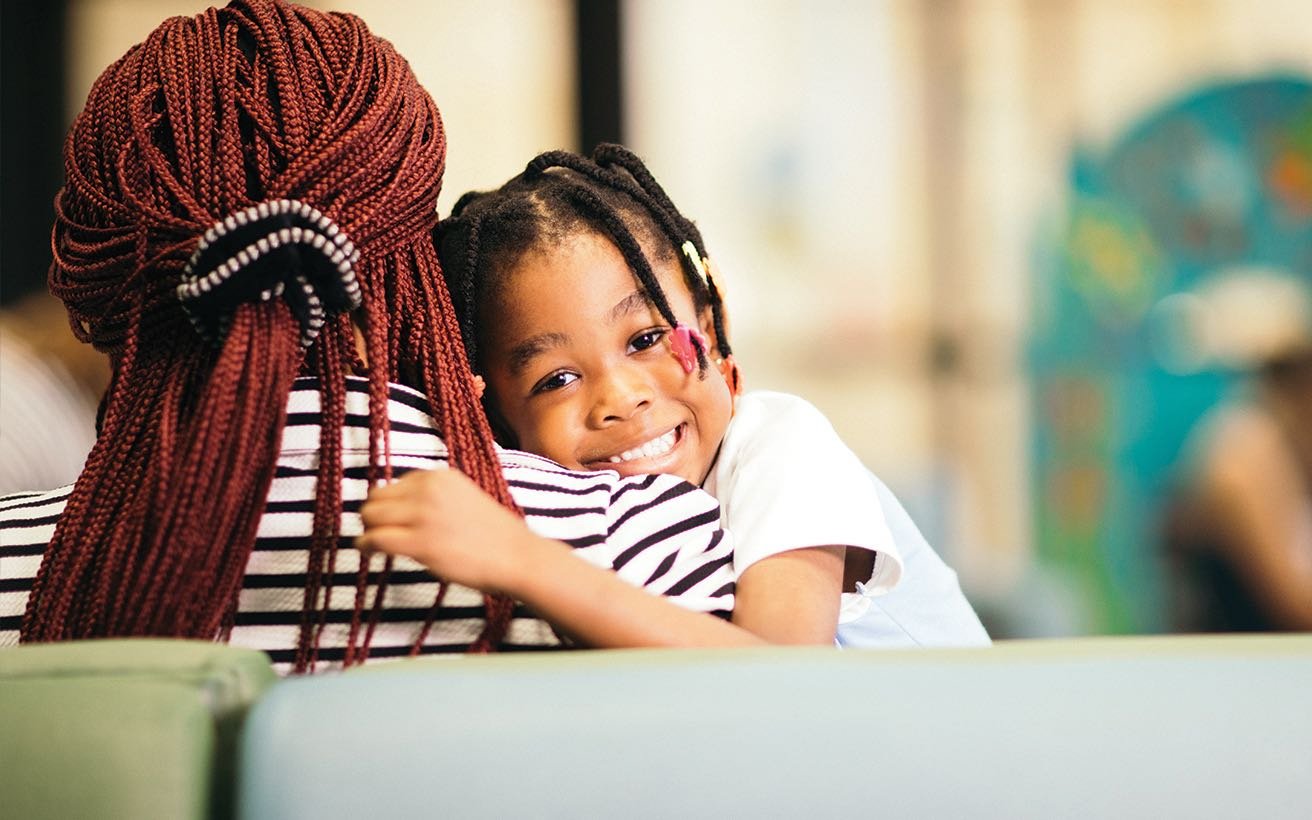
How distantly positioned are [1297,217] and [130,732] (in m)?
3.77

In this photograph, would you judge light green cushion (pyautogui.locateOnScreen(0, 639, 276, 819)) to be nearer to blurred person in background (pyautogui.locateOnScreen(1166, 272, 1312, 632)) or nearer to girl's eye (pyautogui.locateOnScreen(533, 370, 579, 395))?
girl's eye (pyautogui.locateOnScreen(533, 370, 579, 395))

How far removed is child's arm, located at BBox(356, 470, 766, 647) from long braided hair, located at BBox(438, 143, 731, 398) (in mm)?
496

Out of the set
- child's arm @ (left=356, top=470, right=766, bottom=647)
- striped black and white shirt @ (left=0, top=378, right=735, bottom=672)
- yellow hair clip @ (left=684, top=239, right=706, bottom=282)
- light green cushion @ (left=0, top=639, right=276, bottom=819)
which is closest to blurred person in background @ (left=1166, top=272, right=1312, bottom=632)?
yellow hair clip @ (left=684, top=239, right=706, bottom=282)

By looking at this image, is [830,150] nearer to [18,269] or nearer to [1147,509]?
[1147,509]

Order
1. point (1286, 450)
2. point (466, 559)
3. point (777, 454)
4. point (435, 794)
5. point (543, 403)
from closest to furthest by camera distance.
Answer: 1. point (435, 794)
2. point (466, 559)
3. point (777, 454)
4. point (543, 403)
5. point (1286, 450)

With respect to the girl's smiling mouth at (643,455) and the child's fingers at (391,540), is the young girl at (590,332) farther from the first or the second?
the child's fingers at (391,540)

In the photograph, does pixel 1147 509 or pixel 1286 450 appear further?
pixel 1147 509

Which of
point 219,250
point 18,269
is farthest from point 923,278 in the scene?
point 219,250

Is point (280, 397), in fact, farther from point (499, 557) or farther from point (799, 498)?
point (799, 498)

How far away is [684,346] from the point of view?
121 centimetres

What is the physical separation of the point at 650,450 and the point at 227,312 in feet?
1.58

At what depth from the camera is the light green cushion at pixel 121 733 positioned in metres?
0.53

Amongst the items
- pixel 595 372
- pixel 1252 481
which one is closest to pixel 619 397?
pixel 595 372

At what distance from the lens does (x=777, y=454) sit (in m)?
1.00
